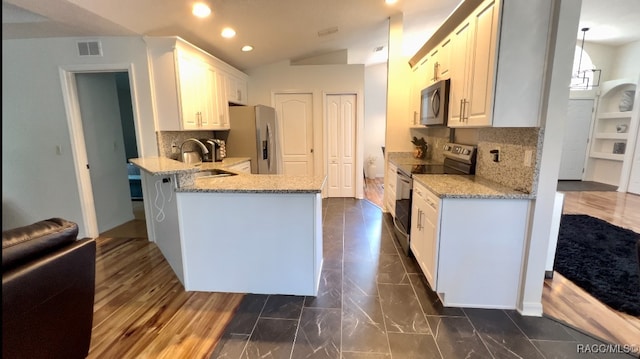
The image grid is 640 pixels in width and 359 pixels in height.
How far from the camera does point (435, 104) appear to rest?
310cm

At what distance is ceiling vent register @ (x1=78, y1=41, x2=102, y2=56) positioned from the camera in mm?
3133

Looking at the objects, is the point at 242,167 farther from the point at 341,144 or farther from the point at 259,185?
the point at 341,144

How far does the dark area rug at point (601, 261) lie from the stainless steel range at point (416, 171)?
4.30ft

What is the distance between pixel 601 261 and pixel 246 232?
348cm

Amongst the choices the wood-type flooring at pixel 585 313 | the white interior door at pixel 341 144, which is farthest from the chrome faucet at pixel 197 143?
the wood-type flooring at pixel 585 313

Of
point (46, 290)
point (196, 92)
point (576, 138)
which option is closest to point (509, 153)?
point (46, 290)

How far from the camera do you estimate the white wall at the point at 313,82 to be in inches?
209

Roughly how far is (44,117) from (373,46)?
196 inches

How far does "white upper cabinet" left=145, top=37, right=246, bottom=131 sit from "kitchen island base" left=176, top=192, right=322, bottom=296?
1.40 meters

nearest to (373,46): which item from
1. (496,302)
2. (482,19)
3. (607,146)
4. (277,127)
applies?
(277,127)

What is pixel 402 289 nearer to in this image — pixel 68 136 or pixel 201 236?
pixel 201 236

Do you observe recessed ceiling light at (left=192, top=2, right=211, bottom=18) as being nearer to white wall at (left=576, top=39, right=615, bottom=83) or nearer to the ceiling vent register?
the ceiling vent register

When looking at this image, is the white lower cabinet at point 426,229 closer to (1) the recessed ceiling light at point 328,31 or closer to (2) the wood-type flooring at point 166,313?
(2) the wood-type flooring at point 166,313

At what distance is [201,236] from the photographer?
7.95 ft
